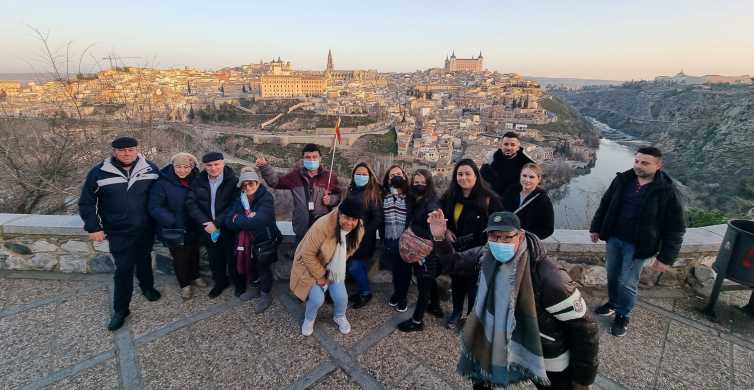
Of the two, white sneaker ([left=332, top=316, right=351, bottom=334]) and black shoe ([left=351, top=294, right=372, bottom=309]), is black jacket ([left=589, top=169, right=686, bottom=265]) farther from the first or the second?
white sneaker ([left=332, top=316, right=351, bottom=334])

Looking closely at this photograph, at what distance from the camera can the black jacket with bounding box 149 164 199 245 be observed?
8.26 ft

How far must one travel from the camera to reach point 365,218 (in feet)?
8.27

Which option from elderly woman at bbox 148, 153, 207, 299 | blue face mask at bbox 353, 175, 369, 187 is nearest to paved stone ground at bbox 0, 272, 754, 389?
elderly woman at bbox 148, 153, 207, 299

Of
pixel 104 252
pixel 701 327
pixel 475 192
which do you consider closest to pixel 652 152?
pixel 475 192

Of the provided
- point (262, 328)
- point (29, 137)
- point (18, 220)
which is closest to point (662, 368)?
point (262, 328)

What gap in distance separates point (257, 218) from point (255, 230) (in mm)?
114

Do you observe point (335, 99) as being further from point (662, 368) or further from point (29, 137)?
point (662, 368)

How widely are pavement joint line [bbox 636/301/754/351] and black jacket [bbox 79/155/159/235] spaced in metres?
3.90

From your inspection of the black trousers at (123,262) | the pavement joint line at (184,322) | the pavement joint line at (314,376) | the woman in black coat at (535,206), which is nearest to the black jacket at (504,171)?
the woman in black coat at (535,206)

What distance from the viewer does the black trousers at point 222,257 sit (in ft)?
8.94

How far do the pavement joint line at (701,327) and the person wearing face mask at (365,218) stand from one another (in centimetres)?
218

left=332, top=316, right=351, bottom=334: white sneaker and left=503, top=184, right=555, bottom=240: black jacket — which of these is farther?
left=332, top=316, right=351, bottom=334: white sneaker

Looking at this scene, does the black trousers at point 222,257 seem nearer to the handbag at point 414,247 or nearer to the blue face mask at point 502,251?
the handbag at point 414,247

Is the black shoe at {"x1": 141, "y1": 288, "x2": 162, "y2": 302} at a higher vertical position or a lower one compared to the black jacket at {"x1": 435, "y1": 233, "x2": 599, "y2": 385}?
lower
